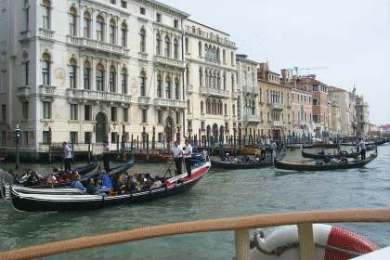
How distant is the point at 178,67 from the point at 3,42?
10601mm

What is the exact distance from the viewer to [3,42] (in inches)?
1001

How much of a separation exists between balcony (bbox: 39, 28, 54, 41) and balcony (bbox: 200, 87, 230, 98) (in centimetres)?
1321

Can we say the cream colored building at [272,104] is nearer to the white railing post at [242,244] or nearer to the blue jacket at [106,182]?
the blue jacket at [106,182]

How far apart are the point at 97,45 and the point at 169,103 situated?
Answer: 629 centimetres

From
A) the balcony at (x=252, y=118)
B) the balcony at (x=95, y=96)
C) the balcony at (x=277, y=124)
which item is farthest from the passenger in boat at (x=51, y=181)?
the balcony at (x=277, y=124)

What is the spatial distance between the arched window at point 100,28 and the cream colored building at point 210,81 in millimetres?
8082

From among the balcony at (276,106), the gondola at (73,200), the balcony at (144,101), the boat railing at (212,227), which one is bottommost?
the gondola at (73,200)

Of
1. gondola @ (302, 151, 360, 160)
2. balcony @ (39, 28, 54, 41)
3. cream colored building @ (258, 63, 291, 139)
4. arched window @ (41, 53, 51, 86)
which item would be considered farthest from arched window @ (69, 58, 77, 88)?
cream colored building @ (258, 63, 291, 139)

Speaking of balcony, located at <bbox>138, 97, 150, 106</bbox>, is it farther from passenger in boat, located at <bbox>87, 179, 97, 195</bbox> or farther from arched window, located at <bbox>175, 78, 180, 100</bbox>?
passenger in boat, located at <bbox>87, 179, 97, 195</bbox>

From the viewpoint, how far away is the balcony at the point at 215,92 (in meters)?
35.5

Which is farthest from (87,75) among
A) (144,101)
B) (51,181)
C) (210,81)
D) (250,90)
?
(250,90)

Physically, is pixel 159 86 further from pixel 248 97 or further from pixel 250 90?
pixel 250 90

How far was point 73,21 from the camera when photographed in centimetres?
2558

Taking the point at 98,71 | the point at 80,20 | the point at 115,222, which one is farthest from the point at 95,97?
the point at 115,222
